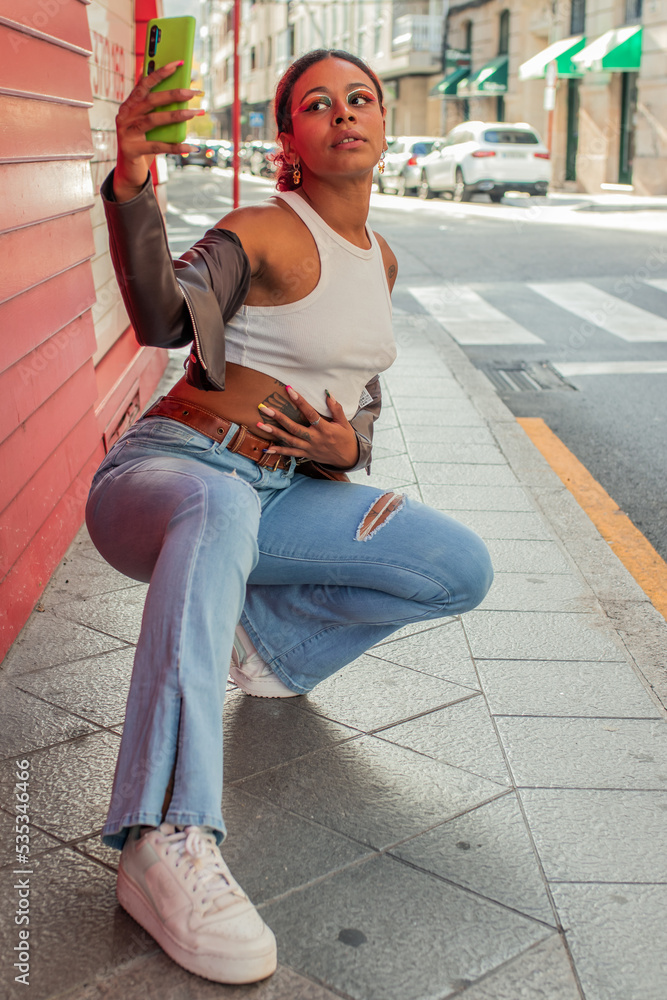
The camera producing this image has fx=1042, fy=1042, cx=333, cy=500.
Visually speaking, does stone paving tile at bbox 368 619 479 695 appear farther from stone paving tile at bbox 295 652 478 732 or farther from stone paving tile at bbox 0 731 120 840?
stone paving tile at bbox 0 731 120 840

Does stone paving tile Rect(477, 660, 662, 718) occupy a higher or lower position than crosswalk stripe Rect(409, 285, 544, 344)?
lower

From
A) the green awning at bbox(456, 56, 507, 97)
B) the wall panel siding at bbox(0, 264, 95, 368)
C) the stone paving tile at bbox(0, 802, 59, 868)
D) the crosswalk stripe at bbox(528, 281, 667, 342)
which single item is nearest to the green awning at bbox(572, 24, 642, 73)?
the green awning at bbox(456, 56, 507, 97)

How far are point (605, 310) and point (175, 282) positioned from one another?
8.43m

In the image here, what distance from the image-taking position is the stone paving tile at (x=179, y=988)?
1.71 m

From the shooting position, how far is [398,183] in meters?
27.6

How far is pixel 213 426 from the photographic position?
7.48 feet

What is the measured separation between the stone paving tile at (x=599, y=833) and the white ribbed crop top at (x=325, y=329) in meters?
1.03

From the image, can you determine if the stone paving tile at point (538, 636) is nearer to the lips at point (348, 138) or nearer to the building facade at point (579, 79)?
the lips at point (348, 138)

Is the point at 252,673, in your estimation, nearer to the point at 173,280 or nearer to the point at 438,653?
the point at 438,653

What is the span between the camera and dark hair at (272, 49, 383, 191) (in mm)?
2449

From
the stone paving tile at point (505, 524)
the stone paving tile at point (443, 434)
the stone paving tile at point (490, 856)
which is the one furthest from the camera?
the stone paving tile at point (443, 434)

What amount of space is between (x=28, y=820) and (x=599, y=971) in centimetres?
118

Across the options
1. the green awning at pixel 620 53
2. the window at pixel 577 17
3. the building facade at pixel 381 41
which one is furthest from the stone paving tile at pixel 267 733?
the window at pixel 577 17

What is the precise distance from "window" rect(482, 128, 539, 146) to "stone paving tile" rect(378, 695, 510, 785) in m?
21.9
